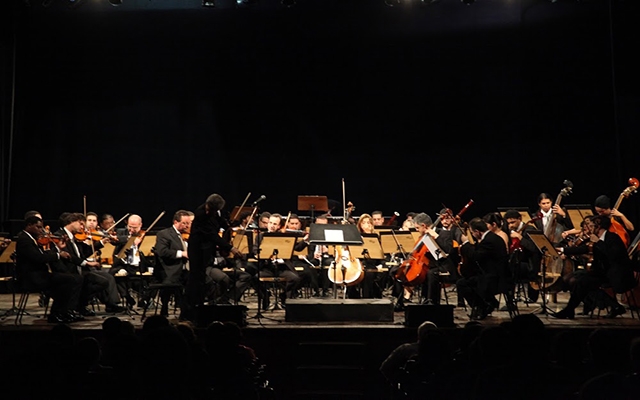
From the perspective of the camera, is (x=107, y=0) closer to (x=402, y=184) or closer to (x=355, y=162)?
(x=355, y=162)

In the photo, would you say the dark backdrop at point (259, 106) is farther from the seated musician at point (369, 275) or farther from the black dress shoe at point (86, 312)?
the black dress shoe at point (86, 312)

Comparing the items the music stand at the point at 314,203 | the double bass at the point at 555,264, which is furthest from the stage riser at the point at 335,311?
the music stand at the point at 314,203

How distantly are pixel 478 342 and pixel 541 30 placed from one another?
10569 mm

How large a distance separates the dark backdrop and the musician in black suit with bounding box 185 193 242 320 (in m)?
6.10

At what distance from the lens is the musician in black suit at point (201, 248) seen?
853 centimetres

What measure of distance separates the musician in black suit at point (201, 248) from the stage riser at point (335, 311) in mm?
1014

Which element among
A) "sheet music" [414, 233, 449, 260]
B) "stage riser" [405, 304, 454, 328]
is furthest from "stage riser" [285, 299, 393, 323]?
"sheet music" [414, 233, 449, 260]

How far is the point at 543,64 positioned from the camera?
14.2 m

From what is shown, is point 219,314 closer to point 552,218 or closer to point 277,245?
point 277,245

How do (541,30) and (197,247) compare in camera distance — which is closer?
(197,247)

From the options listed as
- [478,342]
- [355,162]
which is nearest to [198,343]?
[478,342]

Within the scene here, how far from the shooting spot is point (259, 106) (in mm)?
14898

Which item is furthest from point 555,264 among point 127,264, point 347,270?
point 127,264

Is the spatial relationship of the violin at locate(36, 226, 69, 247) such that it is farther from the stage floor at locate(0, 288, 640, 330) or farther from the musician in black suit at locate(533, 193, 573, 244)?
the musician in black suit at locate(533, 193, 573, 244)
